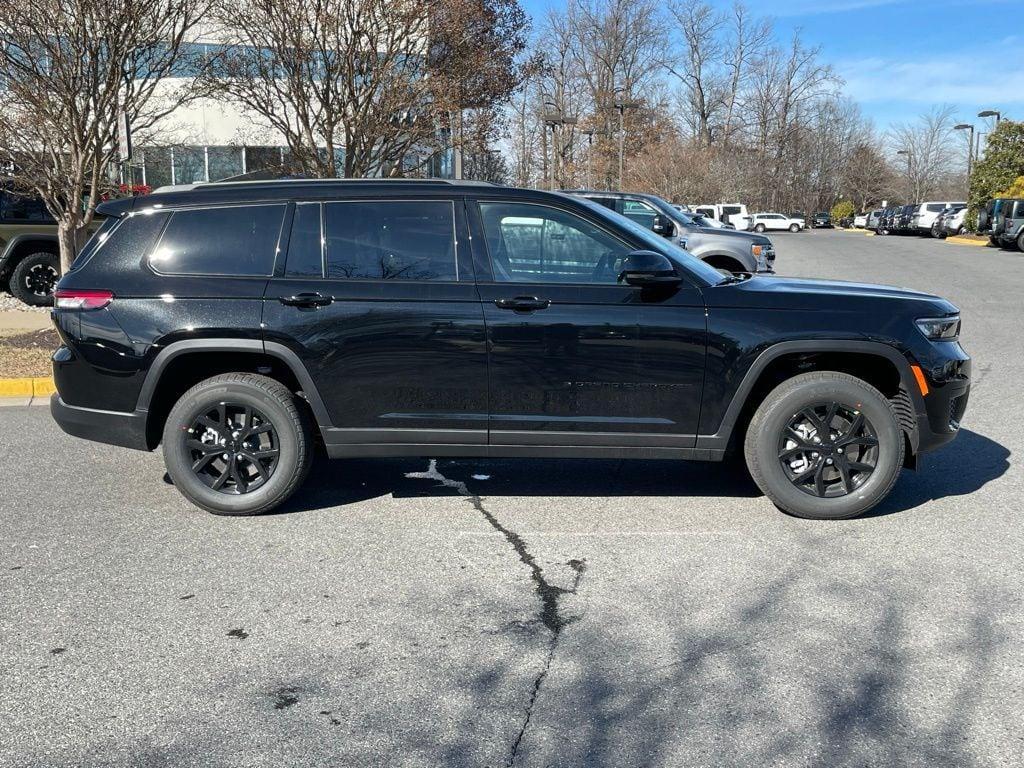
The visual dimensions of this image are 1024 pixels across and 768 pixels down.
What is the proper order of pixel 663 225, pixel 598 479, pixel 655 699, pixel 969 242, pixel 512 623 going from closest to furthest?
pixel 655 699
pixel 512 623
pixel 598 479
pixel 663 225
pixel 969 242

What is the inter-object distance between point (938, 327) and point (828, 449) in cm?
91

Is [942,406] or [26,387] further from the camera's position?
[26,387]

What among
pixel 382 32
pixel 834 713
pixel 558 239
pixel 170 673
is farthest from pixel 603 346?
A: pixel 382 32

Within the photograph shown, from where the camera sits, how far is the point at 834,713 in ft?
10.2

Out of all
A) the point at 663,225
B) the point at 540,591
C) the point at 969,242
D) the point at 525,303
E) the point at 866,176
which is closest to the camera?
the point at 540,591

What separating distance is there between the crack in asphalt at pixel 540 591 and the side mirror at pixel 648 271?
1.48 meters

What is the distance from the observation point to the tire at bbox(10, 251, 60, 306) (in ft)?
43.1

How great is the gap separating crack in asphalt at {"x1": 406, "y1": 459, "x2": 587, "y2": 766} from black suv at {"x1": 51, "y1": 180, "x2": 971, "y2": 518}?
459mm

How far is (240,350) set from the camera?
4.98 m

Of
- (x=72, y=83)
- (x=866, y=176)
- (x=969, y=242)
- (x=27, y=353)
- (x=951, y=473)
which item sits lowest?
A: (x=951, y=473)

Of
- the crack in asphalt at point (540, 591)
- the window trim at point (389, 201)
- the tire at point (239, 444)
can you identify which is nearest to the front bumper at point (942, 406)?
the crack in asphalt at point (540, 591)

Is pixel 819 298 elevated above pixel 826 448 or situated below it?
above

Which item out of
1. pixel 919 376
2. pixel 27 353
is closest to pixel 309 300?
pixel 919 376

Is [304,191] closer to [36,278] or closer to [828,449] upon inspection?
[828,449]
